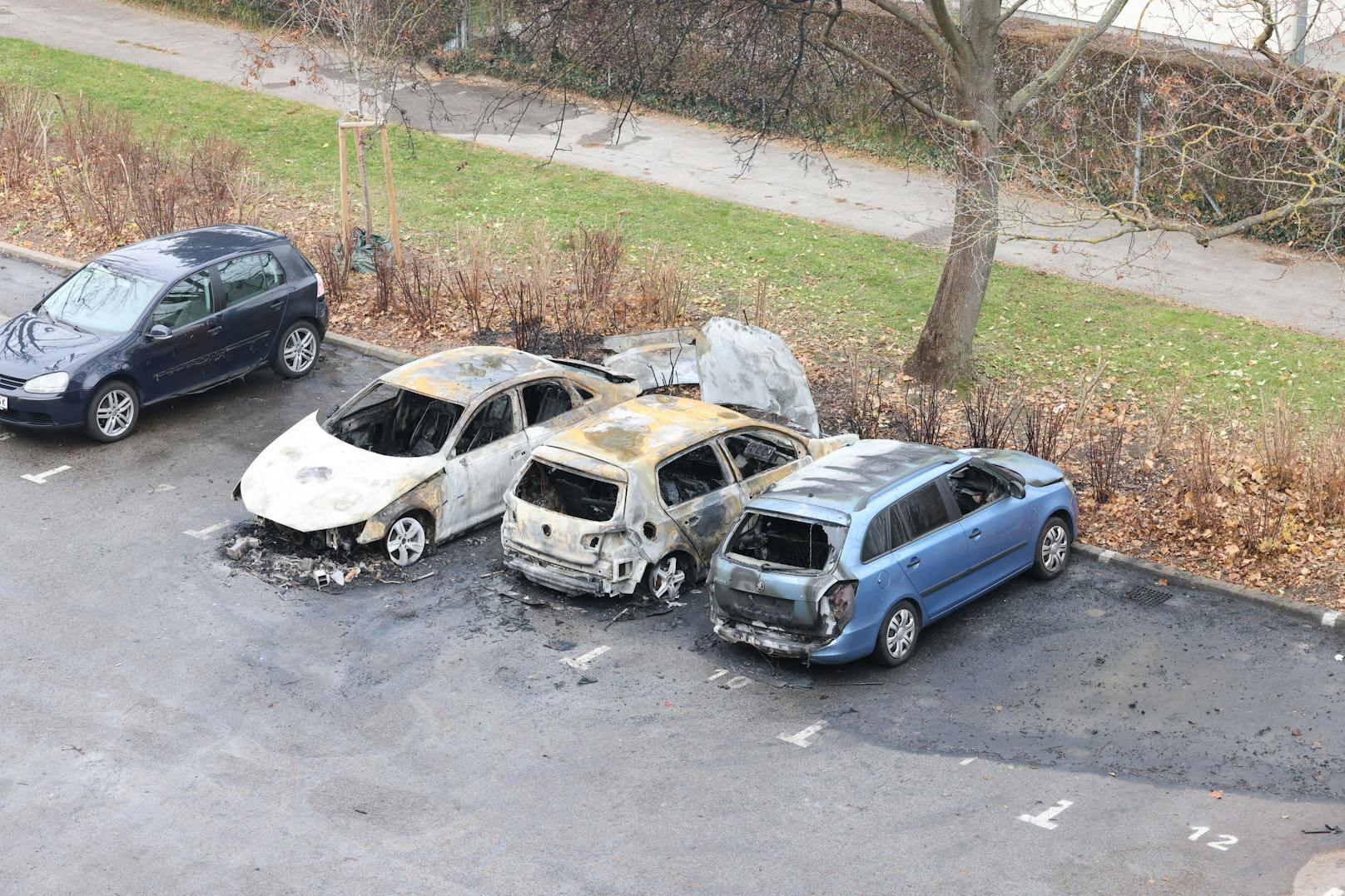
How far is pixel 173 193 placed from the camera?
19.3m

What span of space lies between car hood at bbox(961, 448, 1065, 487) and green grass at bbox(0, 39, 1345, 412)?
412cm

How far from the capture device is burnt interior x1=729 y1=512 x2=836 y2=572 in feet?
34.0

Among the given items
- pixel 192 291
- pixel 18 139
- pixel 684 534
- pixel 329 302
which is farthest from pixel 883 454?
pixel 18 139

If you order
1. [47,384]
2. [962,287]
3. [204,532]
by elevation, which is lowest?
[204,532]

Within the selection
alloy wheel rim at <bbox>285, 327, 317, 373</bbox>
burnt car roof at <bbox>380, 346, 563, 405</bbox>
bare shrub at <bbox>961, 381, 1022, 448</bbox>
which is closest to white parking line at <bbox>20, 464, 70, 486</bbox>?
alloy wheel rim at <bbox>285, 327, 317, 373</bbox>

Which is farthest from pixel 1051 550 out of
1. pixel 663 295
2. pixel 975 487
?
pixel 663 295

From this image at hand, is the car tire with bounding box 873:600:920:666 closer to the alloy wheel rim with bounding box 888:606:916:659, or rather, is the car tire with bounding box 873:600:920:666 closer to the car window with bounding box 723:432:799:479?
the alloy wheel rim with bounding box 888:606:916:659

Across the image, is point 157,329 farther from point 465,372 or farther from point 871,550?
point 871,550

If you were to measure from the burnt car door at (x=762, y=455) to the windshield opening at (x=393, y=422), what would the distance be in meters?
2.60

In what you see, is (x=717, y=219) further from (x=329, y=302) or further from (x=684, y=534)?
(x=684, y=534)

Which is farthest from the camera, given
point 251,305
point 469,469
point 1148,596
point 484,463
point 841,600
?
point 251,305

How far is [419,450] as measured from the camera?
12570mm

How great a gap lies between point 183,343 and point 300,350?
169 centimetres

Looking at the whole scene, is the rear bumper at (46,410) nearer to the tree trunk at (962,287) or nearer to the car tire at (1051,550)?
the tree trunk at (962,287)
